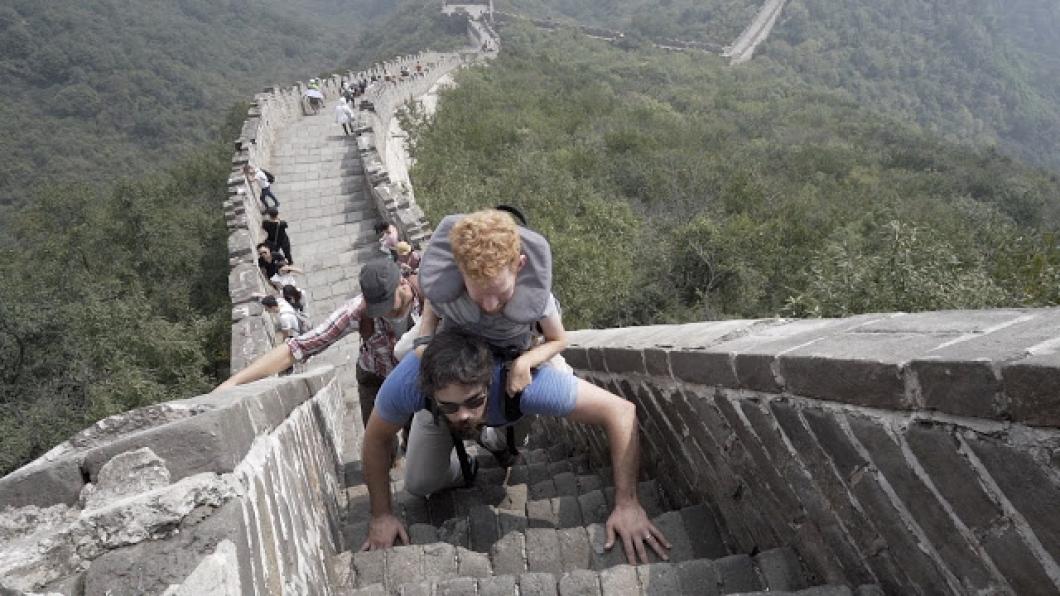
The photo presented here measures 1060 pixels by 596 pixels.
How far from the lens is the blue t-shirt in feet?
8.21

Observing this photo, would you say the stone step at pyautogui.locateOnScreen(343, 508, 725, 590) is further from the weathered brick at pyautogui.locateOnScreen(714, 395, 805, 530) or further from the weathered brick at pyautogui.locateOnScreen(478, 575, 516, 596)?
the weathered brick at pyautogui.locateOnScreen(714, 395, 805, 530)

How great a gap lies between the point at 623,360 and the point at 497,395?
837mm

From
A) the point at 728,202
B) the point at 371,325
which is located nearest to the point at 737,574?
the point at 371,325

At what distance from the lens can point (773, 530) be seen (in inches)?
81.4

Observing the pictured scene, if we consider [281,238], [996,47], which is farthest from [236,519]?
[996,47]

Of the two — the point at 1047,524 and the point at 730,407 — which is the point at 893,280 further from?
the point at 1047,524

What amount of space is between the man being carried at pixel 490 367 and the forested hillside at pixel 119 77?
40.7m

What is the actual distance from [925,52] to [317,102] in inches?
3619

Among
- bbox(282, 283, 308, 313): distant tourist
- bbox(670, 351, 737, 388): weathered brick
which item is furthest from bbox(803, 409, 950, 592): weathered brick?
bbox(282, 283, 308, 313): distant tourist

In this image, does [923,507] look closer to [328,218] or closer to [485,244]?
[485,244]

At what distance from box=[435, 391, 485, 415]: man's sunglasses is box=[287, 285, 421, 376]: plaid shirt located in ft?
4.77

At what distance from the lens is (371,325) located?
4.03m

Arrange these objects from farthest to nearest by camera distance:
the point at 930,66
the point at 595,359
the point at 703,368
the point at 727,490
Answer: the point at 930,66 < the point at 595,359 < the point at 727,490 < the point at 703,368

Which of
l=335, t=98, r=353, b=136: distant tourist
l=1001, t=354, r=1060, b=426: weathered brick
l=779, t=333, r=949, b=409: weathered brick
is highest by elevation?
l=335, t=98, r=353, b=136: distant tourist
